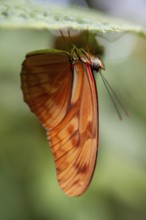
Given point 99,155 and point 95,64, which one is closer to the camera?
point 95,64

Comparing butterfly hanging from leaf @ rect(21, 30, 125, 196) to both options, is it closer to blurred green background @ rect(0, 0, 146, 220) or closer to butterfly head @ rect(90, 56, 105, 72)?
butterfly head @ rect(90, 56, 105, 72)

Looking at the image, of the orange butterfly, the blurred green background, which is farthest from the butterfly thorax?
the blurred green background

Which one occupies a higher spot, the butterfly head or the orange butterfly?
the butterfly head

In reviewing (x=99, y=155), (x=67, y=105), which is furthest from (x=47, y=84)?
(x=99, y=155)

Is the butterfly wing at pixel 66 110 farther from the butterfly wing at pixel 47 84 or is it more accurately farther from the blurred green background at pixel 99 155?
the blurred green background at pixel 99 155

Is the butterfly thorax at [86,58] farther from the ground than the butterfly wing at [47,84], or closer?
farther from the ground

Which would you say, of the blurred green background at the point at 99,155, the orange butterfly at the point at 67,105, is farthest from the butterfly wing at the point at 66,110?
the blurred green background at the point at 99,155

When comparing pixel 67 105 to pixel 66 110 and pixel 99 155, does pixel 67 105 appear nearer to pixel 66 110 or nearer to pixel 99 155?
pixel 66 110

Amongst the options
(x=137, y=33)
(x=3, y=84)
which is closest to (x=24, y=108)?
(x=3, y=84)
